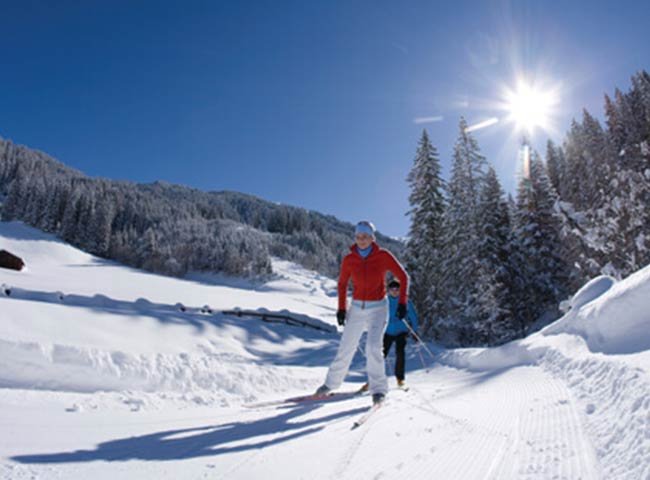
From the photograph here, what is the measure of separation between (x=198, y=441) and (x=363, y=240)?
2.90 metres

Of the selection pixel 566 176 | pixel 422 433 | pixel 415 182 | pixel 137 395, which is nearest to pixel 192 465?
pixel 422 433

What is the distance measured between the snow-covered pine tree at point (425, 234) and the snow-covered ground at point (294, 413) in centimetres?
1415

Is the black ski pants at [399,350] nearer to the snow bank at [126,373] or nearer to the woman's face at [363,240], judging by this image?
the snow bank at [126,373]

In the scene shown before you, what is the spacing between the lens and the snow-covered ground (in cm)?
230

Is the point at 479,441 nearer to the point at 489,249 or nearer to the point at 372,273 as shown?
the point at 372,273

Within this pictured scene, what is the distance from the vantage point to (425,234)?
73.6 feet

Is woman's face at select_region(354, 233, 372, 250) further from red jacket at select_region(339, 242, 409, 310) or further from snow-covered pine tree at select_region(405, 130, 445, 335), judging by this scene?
snow-covered pine tree at select_region(405, 130, 445, 335)

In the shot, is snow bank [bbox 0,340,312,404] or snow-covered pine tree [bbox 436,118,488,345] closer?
snow bank [bbox 0,340,312,404]

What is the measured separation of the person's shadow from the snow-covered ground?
18 millimetres

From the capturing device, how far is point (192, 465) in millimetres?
2457

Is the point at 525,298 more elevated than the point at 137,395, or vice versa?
the point at 525,298

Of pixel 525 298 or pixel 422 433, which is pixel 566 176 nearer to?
pixel 525 298

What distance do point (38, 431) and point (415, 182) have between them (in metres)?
23.2

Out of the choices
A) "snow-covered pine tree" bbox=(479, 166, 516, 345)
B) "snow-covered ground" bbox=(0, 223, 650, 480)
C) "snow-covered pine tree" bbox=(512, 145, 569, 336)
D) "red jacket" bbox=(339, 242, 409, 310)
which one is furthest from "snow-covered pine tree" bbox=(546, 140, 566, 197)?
"red jacket" bbox=(339, 242, 409, 310)
